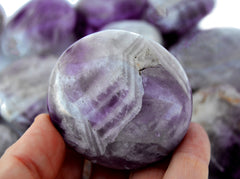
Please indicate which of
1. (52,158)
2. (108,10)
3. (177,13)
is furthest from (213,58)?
(52,158)

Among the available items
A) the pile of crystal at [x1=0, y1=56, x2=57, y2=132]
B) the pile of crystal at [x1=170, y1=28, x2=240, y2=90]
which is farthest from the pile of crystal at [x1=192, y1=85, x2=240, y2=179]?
the pile of crystal at [x1=0, y1=56, x2=57, y2=132]

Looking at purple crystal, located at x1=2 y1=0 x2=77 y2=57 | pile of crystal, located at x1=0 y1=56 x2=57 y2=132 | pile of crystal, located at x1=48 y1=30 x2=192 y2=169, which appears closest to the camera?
pile of crystal, located at x1=48 y1=30 x2=192 y2=169

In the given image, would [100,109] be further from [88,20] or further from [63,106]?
[88,20]

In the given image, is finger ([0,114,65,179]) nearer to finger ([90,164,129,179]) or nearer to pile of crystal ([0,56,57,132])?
finger ([90,164,129,179])

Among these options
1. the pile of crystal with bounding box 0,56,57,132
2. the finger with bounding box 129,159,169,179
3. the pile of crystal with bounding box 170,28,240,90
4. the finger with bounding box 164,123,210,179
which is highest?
the pile of crystal with bounding box 0,56,57,132

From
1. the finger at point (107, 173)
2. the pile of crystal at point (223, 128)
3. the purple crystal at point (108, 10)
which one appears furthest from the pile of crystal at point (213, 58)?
the finger at point (107, 173)

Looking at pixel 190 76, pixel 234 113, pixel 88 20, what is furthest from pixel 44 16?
pixel 234 113

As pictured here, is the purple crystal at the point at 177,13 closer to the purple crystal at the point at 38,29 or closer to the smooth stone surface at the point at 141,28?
the smooth stone surface at the point at 141,28
